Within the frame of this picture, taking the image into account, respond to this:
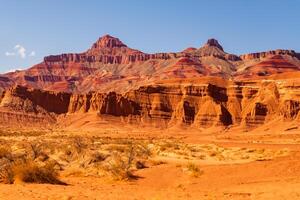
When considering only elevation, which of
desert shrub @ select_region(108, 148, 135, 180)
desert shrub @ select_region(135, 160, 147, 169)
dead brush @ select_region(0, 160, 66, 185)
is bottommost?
desert shrub @ select_region(135, 160, 147, 169)

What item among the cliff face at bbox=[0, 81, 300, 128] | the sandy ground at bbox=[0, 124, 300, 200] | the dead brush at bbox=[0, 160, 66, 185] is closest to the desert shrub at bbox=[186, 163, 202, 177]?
the sandy ground at bbox=[0, 124, 300, 200]

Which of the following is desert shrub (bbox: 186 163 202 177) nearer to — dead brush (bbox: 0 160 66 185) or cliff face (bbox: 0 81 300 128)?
dead brush (bbox: 0 160 66 185)

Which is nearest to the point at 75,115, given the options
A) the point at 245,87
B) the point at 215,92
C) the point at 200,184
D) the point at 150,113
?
the point at 150,113

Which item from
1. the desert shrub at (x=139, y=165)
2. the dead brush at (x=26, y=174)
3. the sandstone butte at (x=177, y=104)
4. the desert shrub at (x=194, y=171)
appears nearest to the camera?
the dead brush at (x=26, y=174)

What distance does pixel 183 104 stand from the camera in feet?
375

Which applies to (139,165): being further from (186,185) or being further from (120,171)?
(186,185)

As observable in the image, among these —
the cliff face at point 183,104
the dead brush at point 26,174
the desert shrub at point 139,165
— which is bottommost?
the desert shrub at point 139,165

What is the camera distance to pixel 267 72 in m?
188

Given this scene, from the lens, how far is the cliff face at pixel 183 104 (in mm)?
107812

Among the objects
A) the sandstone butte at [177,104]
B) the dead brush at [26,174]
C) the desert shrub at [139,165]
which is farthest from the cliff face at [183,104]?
the dead brush at [26,174]

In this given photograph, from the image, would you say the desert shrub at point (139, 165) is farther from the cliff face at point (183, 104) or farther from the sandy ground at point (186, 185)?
the cliff face at point (183, 104)

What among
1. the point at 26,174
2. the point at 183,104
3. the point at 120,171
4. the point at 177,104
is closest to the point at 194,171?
the point at 120,171

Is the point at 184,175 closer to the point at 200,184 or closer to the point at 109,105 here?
the point at 200,184

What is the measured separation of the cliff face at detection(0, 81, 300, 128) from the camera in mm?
107812
